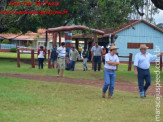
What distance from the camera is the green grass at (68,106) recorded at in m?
8.66

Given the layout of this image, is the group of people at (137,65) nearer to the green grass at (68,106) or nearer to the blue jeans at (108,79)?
the blue jeans at (108,79)

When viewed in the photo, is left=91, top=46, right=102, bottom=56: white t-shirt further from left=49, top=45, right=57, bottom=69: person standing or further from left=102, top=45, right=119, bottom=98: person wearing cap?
left=102, top=45, right=119, bottom=98: person wearing cap

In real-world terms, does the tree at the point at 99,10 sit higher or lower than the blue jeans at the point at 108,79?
higher

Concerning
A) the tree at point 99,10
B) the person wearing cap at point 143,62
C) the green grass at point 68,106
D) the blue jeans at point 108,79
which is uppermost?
the tree at point 99,10

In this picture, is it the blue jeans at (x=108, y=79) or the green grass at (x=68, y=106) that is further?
the blue jeans at (x=108, y=79)

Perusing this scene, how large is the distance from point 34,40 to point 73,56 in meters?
54.2

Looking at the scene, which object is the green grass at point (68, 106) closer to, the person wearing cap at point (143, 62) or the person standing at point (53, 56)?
the person wearing cap at point (143, 62)

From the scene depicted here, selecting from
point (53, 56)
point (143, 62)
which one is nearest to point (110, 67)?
point (143, 62)

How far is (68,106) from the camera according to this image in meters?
10.3

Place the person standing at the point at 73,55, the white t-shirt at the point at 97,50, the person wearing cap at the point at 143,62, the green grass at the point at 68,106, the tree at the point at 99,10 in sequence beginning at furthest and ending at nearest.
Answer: the person standing at the point at 73,55 → the white t-shirt at the point at 97,50 → the tree at the point at 99,10 → the person wearing cap at the point at 143,62 → the green grass at the point at 68,106

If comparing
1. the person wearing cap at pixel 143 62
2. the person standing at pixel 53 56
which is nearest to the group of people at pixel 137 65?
the person wearing cap at pixel 143 62

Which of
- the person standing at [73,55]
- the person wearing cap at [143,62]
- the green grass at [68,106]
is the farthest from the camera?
the person standing at [73,55]

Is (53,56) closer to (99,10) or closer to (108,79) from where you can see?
(99,10)

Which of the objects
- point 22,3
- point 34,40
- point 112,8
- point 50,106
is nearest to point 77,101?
point 50,106
